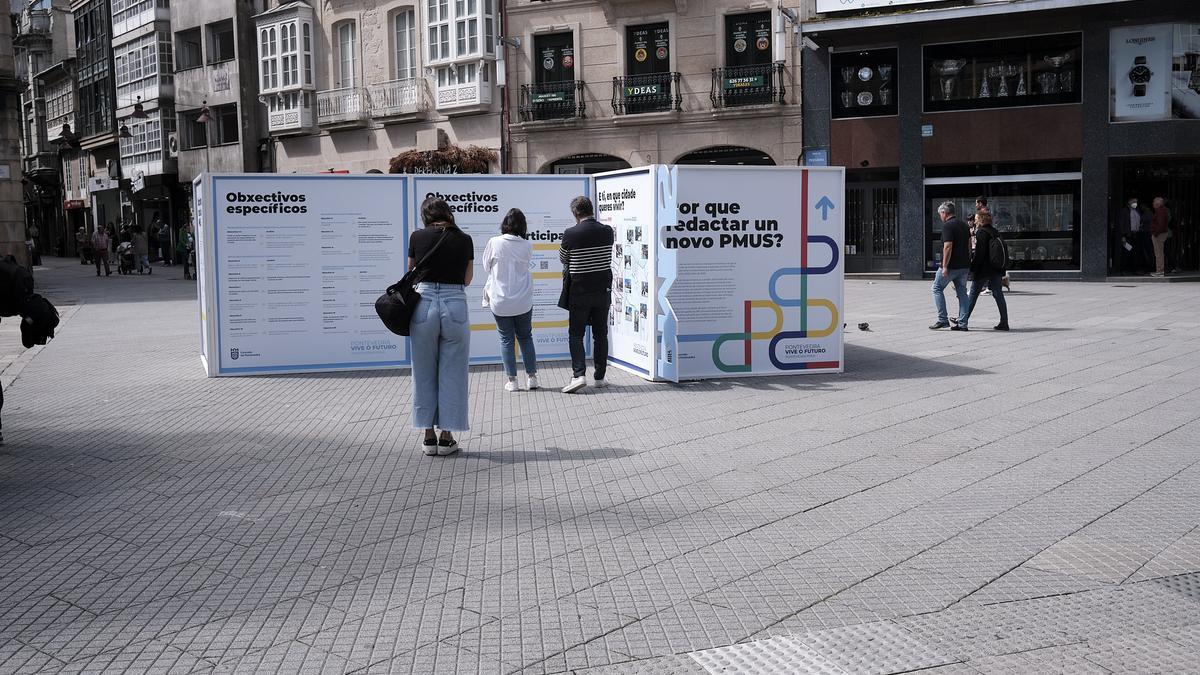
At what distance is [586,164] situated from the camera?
116ft

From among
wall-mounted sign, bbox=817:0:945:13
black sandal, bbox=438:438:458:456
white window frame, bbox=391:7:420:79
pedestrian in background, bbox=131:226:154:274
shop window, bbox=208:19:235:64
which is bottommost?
black sandal, bbox=438:438:458:456

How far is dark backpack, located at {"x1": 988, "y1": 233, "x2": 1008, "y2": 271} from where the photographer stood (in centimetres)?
1619

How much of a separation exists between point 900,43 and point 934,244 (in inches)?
199

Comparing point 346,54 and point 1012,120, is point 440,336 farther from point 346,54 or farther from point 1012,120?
point 346,54

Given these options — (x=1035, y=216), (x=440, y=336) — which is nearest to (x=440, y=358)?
(x=440, y=336)

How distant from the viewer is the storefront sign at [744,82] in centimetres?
3168

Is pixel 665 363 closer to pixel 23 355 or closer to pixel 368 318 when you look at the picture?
pixel 368 318

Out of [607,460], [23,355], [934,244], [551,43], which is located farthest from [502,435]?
[551,43]

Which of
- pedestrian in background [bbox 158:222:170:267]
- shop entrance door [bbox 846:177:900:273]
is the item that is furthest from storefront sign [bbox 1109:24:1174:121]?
pedestrian in background [bbox 158:222:170:267]

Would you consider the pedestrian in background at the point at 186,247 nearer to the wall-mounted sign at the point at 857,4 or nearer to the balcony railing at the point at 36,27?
the wall-mounted sign at the point at 857,4

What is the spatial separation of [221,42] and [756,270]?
40.2 meters

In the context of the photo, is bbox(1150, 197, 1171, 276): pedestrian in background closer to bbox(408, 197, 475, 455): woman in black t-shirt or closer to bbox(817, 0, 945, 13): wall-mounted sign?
bbox(817, 0, 945, 13): wall-mounted sign

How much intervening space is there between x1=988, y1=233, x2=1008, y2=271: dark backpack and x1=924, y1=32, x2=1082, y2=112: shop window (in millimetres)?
13671

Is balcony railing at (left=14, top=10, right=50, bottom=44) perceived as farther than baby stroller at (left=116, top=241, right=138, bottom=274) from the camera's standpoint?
Yes
